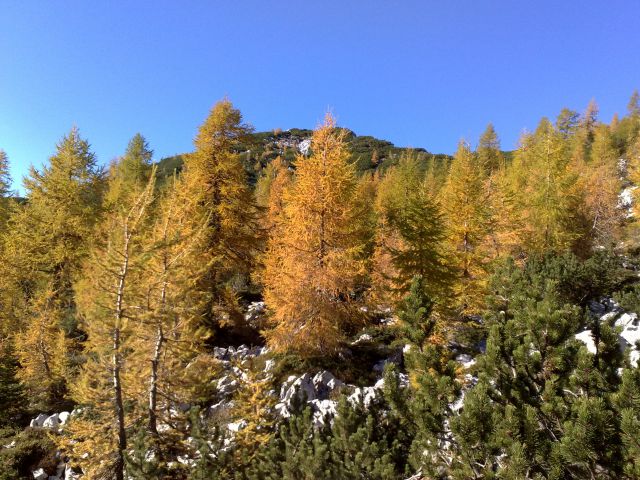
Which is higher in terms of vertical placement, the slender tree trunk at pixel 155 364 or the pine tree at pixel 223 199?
the pine tree at pixel 223 199

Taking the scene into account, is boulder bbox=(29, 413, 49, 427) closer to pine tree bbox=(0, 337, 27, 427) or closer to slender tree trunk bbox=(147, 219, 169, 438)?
pine tree bbox=(0, 337, 27, 427)

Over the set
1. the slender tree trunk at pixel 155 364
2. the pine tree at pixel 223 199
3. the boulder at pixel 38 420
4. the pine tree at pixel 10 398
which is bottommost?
the boulder at pixel 38 420

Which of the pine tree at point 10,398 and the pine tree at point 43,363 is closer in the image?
the pine tree at point 10,398

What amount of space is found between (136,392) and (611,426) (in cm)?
923

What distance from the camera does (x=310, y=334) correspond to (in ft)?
39.8

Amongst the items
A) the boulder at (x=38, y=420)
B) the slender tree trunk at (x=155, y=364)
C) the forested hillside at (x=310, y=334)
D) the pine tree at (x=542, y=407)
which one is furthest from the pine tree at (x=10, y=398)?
the pine tree at (x=542, y=407)

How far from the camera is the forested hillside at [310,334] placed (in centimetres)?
477

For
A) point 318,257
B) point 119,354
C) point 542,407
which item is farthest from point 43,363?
point 542,407

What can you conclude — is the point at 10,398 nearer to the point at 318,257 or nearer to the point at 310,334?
the point at 310,334

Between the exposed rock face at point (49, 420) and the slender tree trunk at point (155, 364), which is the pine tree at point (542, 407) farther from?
the exposed rock face at point (49, 420)

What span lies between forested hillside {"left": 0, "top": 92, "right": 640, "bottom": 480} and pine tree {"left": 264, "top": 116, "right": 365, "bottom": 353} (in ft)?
0.26

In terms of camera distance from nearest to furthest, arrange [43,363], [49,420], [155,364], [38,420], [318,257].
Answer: [155,364] → [49,420] → [38,420] → [318,257] → [43,363]

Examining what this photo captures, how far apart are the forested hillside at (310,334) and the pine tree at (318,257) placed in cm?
8

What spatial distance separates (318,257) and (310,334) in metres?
2.81
